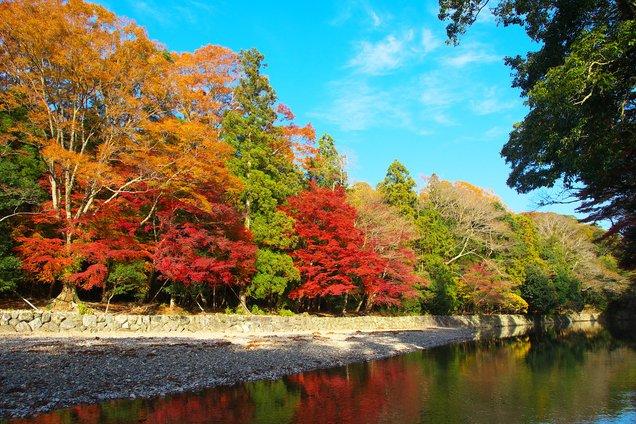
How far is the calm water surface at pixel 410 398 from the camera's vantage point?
8.60m

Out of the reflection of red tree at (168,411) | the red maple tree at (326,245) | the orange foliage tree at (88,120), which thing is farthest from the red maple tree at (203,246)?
the reflection of red tree at (168,411)

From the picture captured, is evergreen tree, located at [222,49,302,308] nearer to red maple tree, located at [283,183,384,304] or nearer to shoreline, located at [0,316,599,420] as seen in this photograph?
red maple tree, located at [283,183,384,304]

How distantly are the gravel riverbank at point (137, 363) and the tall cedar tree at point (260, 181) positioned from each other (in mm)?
4777

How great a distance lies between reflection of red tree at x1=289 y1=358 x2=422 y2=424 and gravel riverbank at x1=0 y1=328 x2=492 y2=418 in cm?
144

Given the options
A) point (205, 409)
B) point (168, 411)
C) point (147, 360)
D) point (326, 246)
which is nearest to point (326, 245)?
point (326, 246)

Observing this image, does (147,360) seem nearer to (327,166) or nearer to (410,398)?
(410,398)

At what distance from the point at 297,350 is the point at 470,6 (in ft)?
43.1

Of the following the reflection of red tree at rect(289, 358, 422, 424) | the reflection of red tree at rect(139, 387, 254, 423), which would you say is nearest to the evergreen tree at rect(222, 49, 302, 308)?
the reflection of red tree at rect(289, 358, 422, 424)

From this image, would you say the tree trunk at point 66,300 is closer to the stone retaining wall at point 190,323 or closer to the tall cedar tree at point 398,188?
the stone retaining wall at point 190,323

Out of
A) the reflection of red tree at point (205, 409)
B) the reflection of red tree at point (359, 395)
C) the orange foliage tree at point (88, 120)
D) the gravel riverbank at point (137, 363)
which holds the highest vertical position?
the orange foliage tree at point (88, 120)

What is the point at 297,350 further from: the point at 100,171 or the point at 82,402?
the point at 100,171

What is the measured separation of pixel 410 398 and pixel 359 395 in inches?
49.3

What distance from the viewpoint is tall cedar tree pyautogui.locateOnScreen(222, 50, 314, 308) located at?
78.1 ft

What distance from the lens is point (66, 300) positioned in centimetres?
1800
